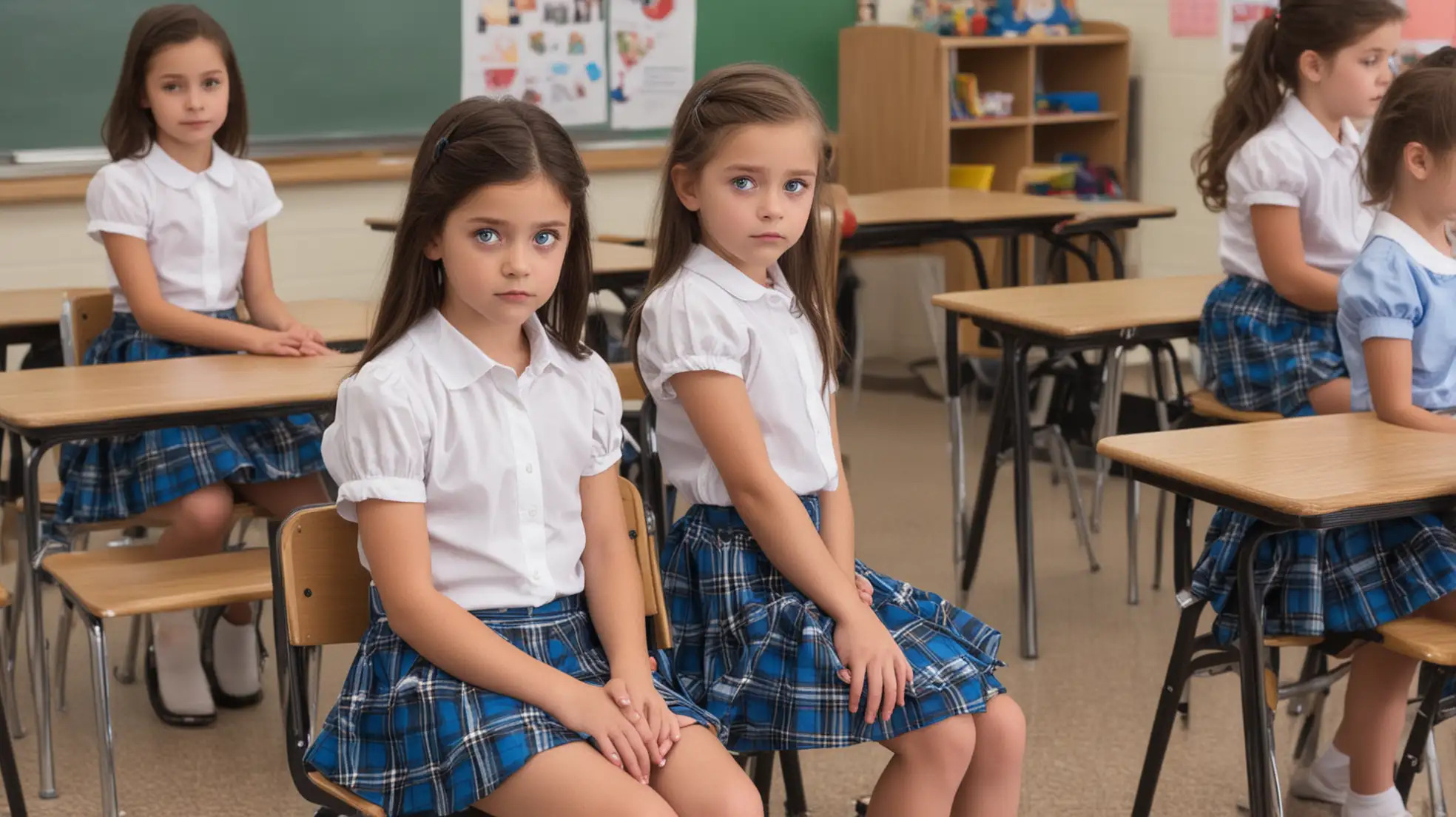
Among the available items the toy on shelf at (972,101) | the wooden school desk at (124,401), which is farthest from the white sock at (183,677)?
the toy on shelf at (972,101)

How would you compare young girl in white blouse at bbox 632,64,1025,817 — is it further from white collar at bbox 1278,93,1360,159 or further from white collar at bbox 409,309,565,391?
white collar at bbox 1278,93,1360,159

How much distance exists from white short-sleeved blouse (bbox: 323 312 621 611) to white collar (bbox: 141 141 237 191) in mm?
1432

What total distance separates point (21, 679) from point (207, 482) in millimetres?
734

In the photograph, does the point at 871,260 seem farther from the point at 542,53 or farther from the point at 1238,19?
the point at 1238,19

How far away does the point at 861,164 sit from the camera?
596 cm

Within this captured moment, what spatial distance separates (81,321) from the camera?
2.89 metres

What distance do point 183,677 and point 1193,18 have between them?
424cm

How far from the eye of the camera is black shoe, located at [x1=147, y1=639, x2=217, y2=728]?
2779mm

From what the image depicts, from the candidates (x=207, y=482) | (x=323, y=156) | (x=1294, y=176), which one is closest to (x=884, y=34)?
(x=323, y=156)

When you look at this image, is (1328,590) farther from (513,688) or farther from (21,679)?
(21,679)

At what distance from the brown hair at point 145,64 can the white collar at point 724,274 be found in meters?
1.35

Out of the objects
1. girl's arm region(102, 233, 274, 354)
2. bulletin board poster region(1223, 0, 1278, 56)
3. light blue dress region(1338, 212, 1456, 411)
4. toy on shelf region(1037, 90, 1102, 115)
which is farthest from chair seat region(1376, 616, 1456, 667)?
toy on shelf region(1037, 90, 1102, 115)

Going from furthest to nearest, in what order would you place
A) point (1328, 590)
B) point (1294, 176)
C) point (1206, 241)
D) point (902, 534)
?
point (1206, 241)
point (902, 534)
point (1294, 176)
point (1328, 590)

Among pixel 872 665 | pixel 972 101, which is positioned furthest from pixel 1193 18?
pixel 872 665
